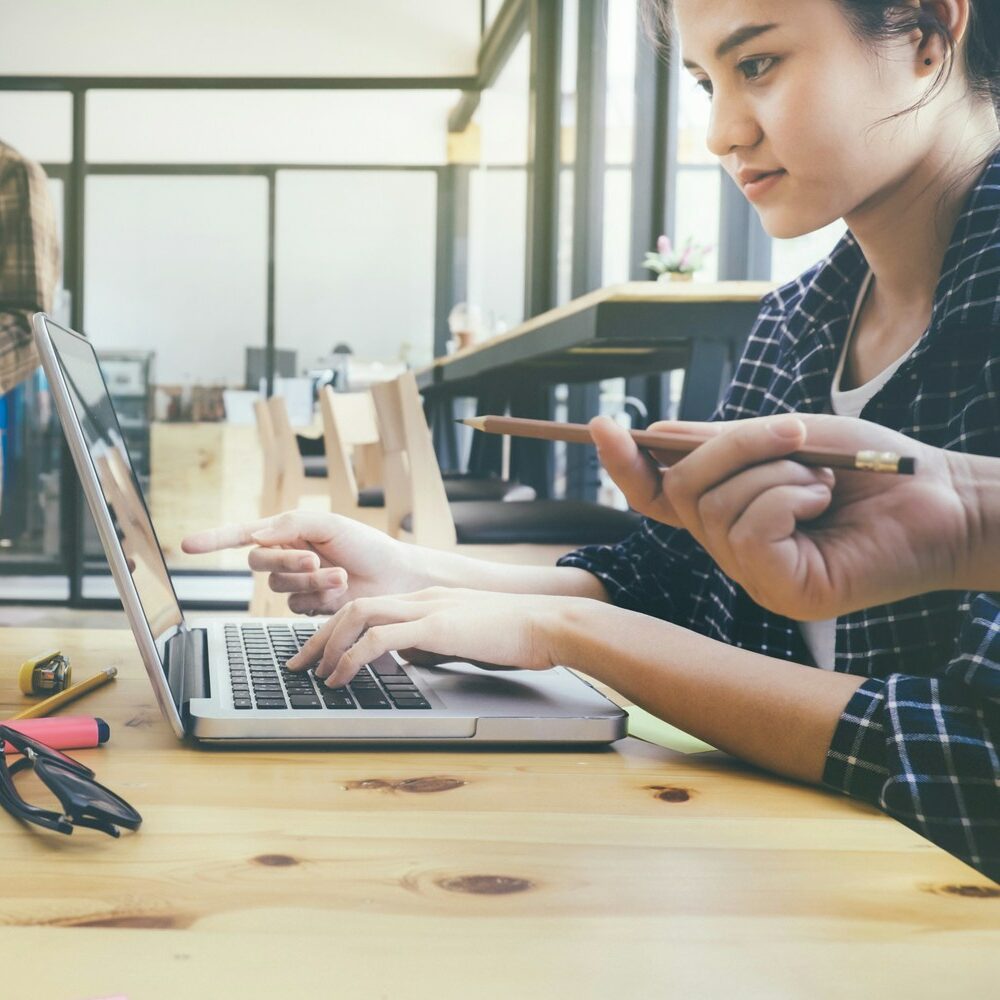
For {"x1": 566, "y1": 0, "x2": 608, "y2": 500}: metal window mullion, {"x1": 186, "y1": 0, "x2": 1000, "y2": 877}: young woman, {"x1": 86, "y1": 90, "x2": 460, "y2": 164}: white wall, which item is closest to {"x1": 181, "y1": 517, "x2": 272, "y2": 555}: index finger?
{"x1": 186, "y1": 0, "x2": 1000, "y2": 877}: young woman

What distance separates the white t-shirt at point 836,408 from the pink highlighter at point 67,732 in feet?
1.91

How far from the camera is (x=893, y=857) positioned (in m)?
0.49

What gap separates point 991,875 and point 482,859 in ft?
1.18

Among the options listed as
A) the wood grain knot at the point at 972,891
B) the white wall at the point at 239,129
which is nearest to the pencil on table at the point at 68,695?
the wood grain knot at the point at 972,891

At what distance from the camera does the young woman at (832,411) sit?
65 centimetres

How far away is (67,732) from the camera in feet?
2.00

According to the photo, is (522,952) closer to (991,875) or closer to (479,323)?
(991,875)

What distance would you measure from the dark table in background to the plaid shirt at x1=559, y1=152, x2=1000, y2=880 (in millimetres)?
484

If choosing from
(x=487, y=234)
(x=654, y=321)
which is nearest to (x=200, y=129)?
(x=487, y=234)

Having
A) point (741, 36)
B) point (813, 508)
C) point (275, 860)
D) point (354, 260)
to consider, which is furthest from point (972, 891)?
point (354, 260)

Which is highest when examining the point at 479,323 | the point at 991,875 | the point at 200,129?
the point at 200,129

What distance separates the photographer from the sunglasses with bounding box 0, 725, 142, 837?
0.47m

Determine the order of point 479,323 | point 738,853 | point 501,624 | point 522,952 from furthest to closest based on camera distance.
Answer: point 479,323 → point 501,624 → point 738,853 → point 522,952

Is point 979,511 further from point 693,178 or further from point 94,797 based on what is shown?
point 693,178
